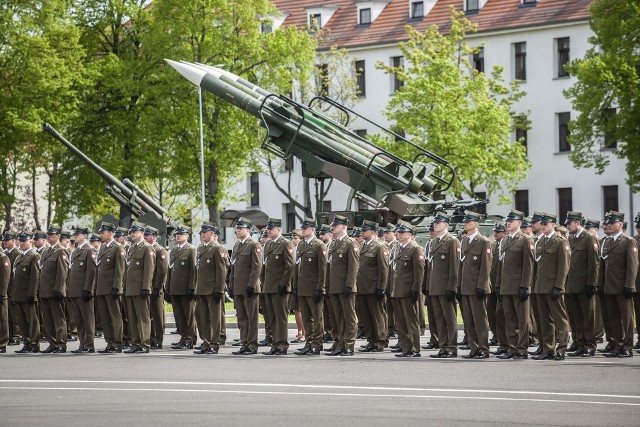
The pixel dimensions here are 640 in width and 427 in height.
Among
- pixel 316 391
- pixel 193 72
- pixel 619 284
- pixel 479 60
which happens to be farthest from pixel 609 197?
pixel 316 391

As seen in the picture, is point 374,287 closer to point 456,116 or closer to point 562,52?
point 456,116

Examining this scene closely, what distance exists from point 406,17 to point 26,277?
36.9 metres

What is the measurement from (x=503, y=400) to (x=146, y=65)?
31.8 m

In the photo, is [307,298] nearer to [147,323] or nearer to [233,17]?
[147,323]

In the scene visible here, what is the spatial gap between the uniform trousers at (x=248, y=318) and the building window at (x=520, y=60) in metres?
34.3

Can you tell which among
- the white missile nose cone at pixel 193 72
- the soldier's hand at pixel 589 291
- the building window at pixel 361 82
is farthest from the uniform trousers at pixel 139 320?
the building window at pixel 361 82

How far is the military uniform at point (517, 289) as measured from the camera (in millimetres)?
16672

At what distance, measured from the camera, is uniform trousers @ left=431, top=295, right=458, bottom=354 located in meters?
17.2

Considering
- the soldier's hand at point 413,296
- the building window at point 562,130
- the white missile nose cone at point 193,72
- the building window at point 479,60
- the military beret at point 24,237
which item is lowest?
the soldier's hand at point 413,296

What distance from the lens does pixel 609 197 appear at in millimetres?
49125

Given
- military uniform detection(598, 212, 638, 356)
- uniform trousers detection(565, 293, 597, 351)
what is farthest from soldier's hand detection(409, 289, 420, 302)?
military uniform detection(598, 212, 638, 356)

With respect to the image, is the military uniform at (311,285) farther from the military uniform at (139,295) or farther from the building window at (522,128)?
the building window at (522,128)

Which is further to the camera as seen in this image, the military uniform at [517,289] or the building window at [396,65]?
the building window at [396,65]

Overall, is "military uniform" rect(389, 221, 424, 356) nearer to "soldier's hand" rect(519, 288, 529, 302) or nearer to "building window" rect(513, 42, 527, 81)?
"soldier's hand" rect(519, 288, 529, 302)
